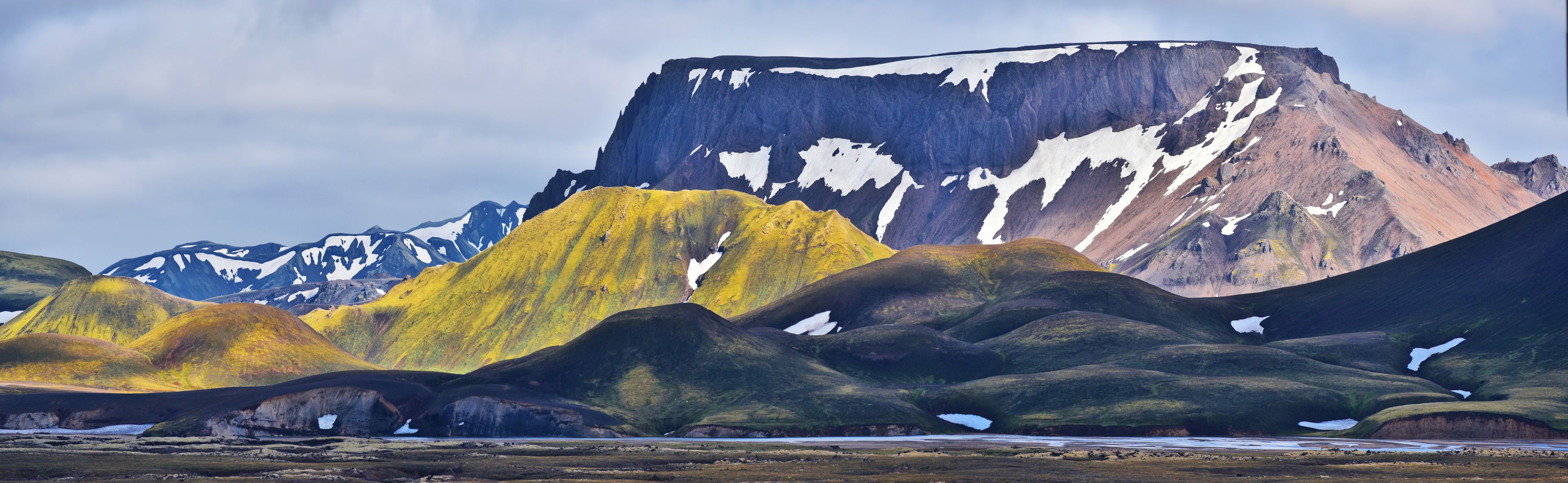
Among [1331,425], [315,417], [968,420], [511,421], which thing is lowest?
[315,417]

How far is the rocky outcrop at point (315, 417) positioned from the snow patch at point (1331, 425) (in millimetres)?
116766

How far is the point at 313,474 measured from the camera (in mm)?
95500

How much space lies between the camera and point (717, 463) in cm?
11394

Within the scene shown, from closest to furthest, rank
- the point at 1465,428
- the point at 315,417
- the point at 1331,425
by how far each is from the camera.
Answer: the point at 1465,428 → the point at 1331,425 → the point at 315,417

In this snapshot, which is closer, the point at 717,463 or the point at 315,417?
the point at 717,463

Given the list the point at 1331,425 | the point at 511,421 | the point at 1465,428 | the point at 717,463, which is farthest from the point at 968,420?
the point at 717,463

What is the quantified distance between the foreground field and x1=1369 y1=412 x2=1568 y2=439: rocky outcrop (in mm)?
26747

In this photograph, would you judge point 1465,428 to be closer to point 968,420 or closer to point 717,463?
point 968,420

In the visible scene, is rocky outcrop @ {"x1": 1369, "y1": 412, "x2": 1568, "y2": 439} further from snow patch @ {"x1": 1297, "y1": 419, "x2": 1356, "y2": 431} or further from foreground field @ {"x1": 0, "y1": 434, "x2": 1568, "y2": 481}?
foreground field @ {"x1": 0, "y1": 434, "x2": 1568, "y2": 481}

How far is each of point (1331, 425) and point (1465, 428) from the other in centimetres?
2093

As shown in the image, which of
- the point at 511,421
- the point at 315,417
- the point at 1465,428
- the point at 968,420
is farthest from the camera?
the point at 968,420

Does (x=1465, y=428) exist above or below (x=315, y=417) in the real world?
above

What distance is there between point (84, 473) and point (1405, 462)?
99.2m

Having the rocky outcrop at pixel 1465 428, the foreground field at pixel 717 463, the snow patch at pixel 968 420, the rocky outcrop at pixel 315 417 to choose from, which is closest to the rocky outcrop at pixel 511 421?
the rocky outcrop at pixel 315 417
